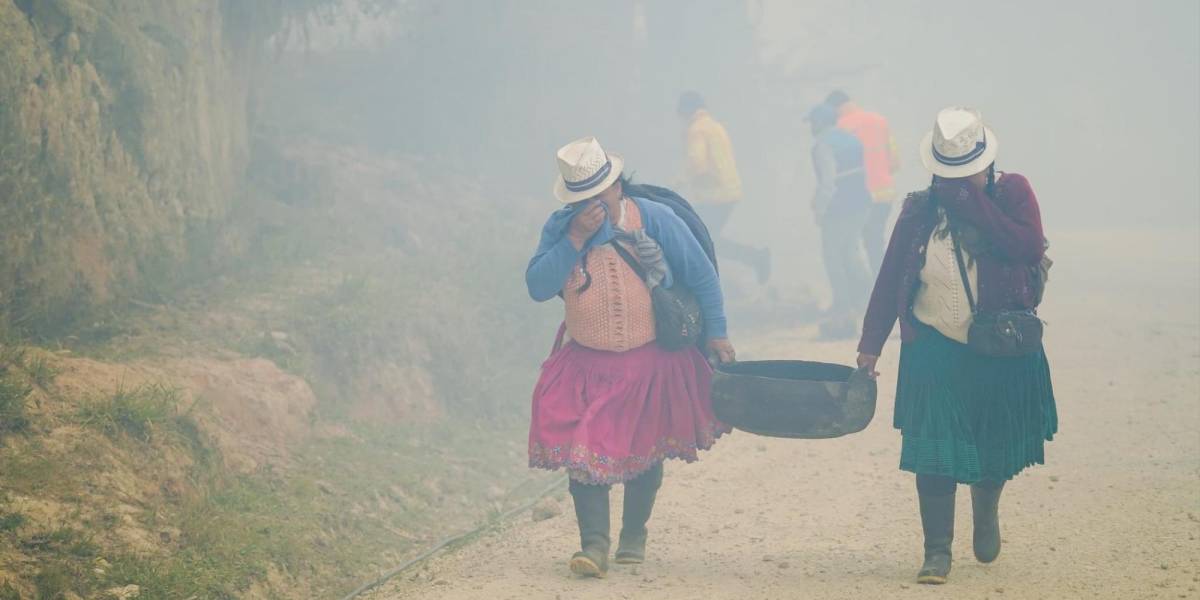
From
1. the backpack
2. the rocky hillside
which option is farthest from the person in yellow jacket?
the backpack

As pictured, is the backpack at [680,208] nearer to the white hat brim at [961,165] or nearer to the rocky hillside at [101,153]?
the white hat brim at [961,165]

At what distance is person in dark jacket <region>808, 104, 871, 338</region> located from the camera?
1216 cm

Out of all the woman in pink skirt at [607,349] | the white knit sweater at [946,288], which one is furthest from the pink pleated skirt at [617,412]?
the white knit sweater at [946,288]

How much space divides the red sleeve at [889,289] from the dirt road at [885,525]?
0.99 meters

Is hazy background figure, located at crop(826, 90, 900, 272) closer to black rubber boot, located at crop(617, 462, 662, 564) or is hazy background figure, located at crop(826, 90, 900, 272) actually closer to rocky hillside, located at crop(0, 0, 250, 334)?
rocky hillside, located at crop(0, 0, 250, 334)

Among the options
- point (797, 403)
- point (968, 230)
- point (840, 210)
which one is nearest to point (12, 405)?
point (797, 403)

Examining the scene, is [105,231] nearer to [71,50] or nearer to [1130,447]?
[71,50]

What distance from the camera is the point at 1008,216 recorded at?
4.14 m

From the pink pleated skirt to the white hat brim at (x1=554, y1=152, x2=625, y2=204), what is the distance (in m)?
0.66

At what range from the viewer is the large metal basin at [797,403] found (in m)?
4.52

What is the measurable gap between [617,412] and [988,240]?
5.41 feet

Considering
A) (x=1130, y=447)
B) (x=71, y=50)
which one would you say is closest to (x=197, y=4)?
(x=71, y=50)

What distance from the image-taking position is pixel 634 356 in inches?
185

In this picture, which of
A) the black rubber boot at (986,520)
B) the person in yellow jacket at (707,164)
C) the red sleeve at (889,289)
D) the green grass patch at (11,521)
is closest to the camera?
the green grass patch at (11,521)
